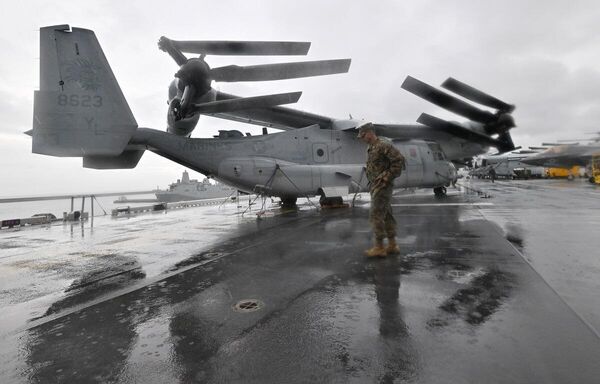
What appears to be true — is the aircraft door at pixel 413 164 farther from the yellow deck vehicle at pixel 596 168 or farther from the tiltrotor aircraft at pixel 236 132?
the yellow deck vehicle at pixel 596 168

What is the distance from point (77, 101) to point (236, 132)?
556cm

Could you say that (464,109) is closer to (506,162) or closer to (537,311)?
(537,311)

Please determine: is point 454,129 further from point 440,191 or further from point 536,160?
point 536,160

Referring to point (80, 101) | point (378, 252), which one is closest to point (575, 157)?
point (378, 252)

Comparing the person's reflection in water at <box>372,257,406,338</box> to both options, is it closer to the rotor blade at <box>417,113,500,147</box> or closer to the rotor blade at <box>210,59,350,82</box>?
the rotor blade at <box>210,59,350,82</box>

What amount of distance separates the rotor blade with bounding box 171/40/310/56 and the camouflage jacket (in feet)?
18.8

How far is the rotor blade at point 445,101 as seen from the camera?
12891mm

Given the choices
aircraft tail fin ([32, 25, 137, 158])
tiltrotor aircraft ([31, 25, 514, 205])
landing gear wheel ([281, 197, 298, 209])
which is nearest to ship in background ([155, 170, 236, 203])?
landing gear wheel ([281, 197, 298, 209])

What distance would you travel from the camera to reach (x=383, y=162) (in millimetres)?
5586

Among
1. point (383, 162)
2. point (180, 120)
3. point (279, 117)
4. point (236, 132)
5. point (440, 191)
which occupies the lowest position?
point (440, 191)

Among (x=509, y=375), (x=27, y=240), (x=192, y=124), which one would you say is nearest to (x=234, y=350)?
(x=509, y=375)

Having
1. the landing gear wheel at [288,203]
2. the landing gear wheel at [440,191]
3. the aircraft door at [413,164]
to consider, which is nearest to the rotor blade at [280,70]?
the landing gear wheel at [288,203]

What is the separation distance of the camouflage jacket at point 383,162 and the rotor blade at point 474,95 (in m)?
9.17

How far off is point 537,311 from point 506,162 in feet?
182
